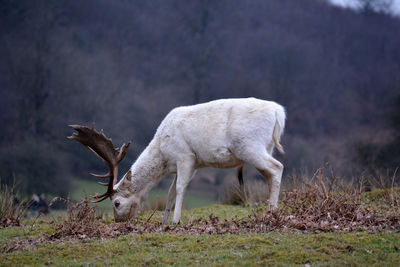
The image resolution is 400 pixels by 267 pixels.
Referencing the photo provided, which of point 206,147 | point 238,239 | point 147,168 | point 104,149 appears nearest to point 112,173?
point 104,149

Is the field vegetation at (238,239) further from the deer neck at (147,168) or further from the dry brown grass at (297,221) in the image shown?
the deer neck at (147,168)

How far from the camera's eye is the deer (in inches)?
349

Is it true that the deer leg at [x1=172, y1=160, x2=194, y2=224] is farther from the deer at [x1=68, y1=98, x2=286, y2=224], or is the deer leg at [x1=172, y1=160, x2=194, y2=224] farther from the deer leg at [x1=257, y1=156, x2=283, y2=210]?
the deer leg at [x1=257, y1=156, x2=283, y2=210]

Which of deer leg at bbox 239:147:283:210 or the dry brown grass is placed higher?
deer leg at bbox 239:147:283:210

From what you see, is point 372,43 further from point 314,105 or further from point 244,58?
point 244,58

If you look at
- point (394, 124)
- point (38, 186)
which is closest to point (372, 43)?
point (394, 124)

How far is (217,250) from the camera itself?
260 inches

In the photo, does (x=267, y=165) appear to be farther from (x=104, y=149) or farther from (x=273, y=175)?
(x=104, y=149)

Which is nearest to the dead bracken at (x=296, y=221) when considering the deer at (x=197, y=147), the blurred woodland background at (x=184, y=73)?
the deer at (x=197, y=147)

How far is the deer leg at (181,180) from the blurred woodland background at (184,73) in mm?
19513

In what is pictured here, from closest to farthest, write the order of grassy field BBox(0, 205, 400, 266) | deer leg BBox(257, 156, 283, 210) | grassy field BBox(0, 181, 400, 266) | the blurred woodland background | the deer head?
grassy field BBox(0, 205, 400, 266) < grassy field BBox(0, 181, 400, 266) < deer leg BBox(257, 156, 283, 210) < the deer head < the blurred woodland background

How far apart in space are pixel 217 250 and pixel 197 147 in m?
2.97

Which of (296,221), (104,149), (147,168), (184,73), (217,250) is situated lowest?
(217,250)

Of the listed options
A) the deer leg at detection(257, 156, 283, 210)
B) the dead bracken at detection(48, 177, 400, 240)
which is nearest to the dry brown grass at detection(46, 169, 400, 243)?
the dead bracken at detection(48, 177, 400, 240)
